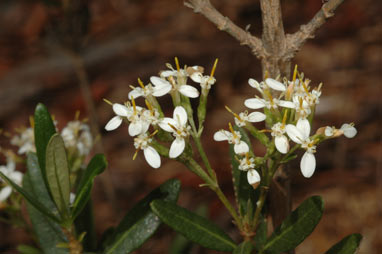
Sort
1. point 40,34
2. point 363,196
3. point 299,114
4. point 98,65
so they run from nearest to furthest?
point 299,114, point 363,196, point 98,65, point 40,34

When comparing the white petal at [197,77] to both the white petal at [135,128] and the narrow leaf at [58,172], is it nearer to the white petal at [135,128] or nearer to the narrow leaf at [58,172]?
the white petal at [135,128]

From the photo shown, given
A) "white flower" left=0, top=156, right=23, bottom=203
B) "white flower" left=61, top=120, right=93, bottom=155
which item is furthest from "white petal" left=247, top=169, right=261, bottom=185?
"white flower" left=0, top=156, right=23, bottom=203

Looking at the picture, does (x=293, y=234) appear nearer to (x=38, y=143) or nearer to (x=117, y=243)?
(x=117, y=243)

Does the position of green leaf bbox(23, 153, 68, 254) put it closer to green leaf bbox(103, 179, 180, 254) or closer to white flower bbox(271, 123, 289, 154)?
green leaf bbox(103, 179, 180, 254)

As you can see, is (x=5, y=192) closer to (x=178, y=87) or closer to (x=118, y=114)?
(x=118, y=114)

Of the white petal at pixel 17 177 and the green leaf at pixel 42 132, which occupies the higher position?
the green leaf at pixel 42 132

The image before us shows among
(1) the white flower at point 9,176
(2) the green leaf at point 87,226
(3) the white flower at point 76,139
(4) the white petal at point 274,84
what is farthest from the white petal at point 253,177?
(1) the white flower at point 9,176

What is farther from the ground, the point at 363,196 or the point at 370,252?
the point at 363,196

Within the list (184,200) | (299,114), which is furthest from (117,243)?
(184,200)
